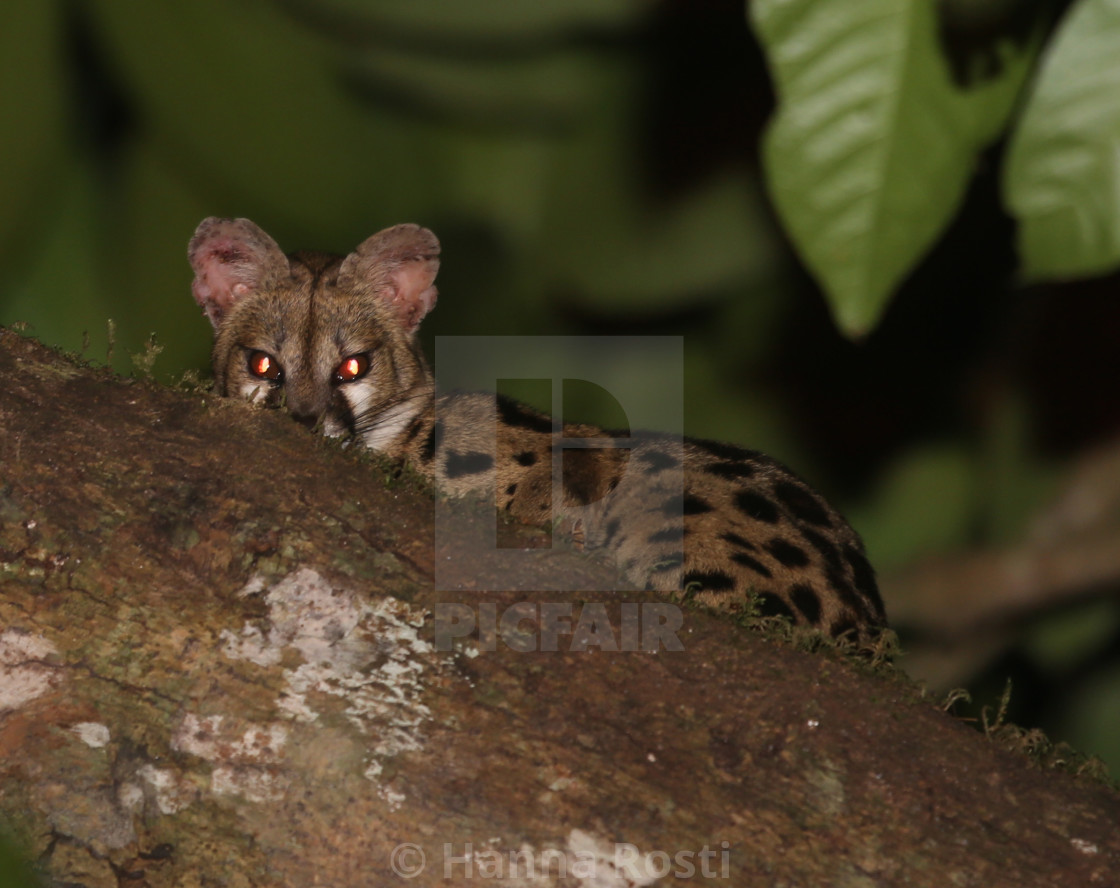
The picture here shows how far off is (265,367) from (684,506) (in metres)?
1.53

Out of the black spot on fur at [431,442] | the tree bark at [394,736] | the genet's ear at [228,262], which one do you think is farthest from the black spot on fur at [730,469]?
the genet's ear at [228,262]

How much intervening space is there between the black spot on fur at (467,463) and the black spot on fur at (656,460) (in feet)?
1.73

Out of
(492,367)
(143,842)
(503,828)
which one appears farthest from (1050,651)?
(143,842)

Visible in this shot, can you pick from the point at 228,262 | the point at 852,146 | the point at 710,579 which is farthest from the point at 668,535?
the point at 852,146

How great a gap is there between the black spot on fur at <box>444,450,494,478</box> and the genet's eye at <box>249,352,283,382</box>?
0.65 metres

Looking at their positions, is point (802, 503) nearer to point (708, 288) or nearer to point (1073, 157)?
point (708, 288)

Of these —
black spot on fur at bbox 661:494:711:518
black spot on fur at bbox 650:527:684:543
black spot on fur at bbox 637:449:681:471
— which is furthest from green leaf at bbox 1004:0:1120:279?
black spot on fur at bbox 637:449:681:471

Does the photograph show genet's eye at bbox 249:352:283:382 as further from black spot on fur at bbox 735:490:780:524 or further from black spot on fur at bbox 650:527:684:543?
black spot on fur at bbox 735:490:780:524

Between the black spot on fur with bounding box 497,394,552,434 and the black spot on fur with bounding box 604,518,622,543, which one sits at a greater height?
the black spot on fur with bounding box 497,394,552,434

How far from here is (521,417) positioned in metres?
4.04

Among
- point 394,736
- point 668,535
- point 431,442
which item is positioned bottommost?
point 394,736

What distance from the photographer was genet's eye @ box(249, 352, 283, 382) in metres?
3.85

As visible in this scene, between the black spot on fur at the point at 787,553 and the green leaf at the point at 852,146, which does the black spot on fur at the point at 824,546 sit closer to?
the black spot on fur at the point at 787,553

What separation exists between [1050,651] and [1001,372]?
1142mm
